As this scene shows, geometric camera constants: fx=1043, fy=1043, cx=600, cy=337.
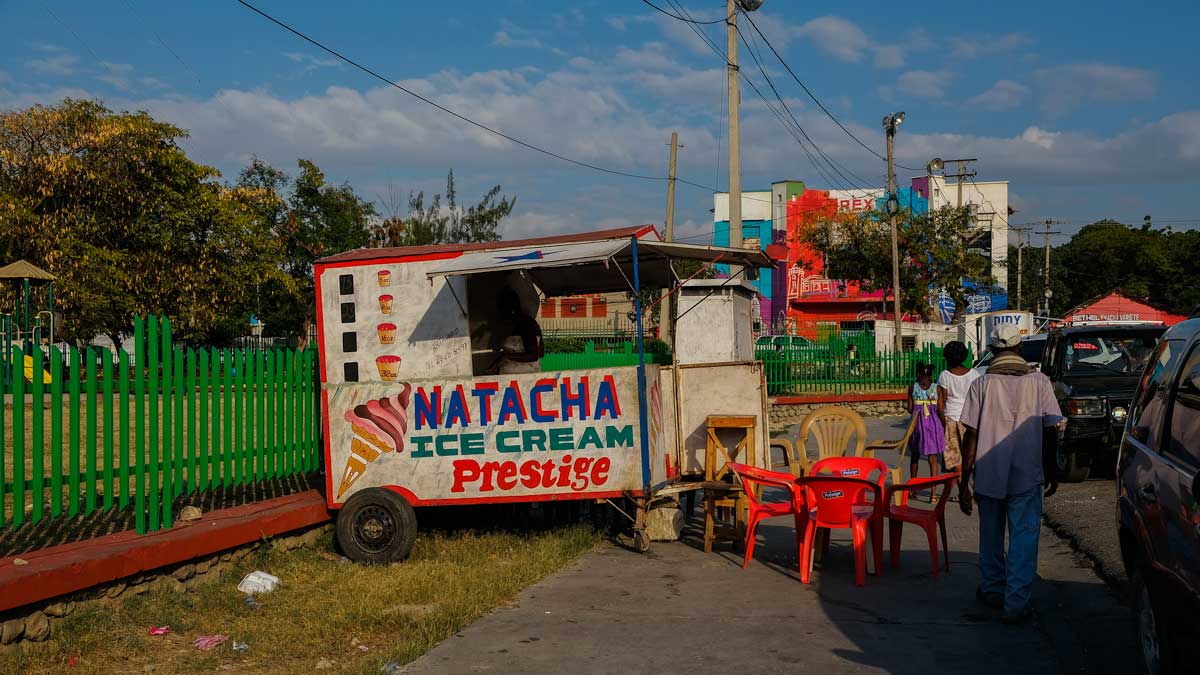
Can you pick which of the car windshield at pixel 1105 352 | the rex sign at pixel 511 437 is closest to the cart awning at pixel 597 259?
the rex sign at pixel 511 437

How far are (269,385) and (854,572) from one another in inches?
193

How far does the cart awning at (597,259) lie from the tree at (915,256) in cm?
2990

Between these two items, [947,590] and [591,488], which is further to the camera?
[591,488]

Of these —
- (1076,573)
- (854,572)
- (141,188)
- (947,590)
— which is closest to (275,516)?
(854,572)

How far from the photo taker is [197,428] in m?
8.01

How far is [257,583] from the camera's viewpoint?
7332 mm

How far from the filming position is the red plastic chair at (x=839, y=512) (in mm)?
7309

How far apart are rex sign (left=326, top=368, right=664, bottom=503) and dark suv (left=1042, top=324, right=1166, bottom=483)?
6.09m

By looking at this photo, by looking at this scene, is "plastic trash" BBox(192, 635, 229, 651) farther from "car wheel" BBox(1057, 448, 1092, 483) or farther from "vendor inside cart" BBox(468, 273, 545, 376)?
"car wheel" BBox(1057, 448, 1092, 483)

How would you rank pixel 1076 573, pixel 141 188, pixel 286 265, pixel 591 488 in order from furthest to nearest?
1. pixel 286 265
2. pixel 141 188
3. pixel 591 488
4. pixel 1076 573

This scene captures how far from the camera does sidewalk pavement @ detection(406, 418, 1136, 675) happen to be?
5.54m

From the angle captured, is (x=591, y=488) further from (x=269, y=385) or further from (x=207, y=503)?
(x=207, y=503)

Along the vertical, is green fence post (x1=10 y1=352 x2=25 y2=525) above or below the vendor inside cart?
A: below

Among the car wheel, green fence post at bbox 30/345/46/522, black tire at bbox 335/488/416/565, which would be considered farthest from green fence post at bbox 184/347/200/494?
the car wheel
